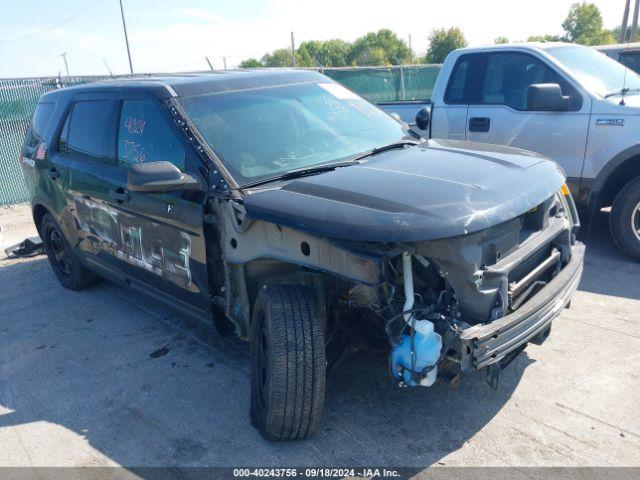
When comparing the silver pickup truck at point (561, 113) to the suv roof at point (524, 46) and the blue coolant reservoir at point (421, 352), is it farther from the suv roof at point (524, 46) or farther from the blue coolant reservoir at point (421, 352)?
the blue coolant reservoir at point (421, 352)

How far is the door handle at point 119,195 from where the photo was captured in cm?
387

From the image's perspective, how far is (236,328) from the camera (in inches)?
132

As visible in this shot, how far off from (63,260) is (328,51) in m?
67.8

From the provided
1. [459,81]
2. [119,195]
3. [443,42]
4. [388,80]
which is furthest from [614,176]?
[443,42]

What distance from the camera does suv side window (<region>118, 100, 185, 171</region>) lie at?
3.50m

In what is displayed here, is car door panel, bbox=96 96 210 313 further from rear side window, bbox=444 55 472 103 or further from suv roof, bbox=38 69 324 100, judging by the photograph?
rear side window, bbox=444 55 472 103

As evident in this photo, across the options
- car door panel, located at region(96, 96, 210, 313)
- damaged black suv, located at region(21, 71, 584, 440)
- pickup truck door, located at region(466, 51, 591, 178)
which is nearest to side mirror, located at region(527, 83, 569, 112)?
pickup truck door, located at region(466, 51, 591, 178)

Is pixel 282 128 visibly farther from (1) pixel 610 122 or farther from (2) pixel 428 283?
(1) pixel 610 122

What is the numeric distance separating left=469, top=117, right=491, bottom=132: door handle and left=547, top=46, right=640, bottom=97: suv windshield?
89cm

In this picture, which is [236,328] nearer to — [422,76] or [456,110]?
[456,110]

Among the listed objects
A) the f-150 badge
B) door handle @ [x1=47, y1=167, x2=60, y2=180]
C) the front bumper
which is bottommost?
the front bumper

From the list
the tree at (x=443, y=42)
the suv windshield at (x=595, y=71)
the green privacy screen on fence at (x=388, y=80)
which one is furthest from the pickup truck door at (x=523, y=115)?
the tree at (x=443, y=42)

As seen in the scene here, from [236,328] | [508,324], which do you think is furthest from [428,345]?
[236,328]

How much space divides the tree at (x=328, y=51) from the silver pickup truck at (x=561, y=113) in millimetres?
60788
